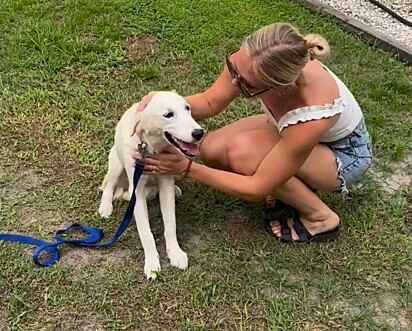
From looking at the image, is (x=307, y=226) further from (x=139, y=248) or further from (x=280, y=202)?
(x=139, y=248)

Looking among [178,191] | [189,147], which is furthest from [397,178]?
[189,147]

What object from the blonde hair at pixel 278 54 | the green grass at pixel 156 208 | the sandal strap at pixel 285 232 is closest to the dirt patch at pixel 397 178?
the green grass at pixel 156 208

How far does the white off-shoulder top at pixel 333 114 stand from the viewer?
2.79m

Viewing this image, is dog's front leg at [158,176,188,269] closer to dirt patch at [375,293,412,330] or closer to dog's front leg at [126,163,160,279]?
dog's front leg at [126,163,160,279]

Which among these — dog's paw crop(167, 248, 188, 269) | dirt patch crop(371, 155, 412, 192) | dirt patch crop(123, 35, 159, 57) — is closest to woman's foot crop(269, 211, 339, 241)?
dog's paw crop(167, 248, 188, 269)

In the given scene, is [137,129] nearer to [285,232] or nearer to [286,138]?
[286,138]

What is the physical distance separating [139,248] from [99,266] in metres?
0.22

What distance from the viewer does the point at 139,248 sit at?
10.2 feet

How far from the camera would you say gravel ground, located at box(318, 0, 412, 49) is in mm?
5375

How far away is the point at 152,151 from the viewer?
9.50 ft

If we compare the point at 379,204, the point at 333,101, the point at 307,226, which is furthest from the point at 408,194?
the point at 333,101

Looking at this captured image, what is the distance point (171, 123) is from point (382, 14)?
3594 mm

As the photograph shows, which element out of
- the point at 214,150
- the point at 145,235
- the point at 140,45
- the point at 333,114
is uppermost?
the point at 333,114

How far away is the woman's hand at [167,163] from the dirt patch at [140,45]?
6.71 ft
